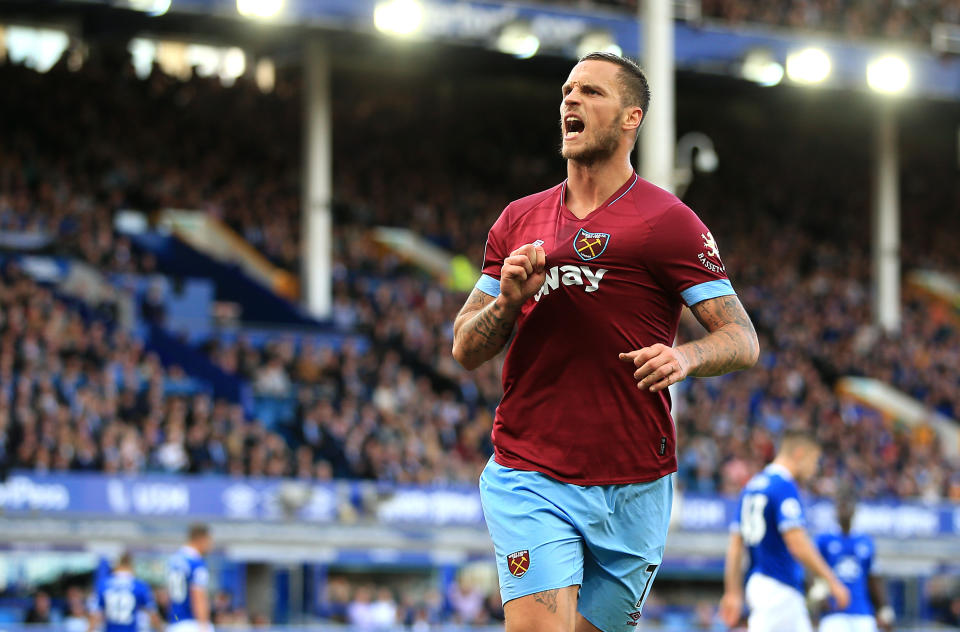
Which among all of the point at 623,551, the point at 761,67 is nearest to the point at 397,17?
the point at 761,67

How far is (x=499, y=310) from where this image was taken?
5051 mm

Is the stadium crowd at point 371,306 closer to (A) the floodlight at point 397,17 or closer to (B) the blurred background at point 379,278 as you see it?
(B) the blurred background at point 379,278

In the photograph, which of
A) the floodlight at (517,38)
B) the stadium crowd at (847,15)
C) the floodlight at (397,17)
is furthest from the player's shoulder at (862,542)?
the stadium crowd at (847,15)

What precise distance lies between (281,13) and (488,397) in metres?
8.23

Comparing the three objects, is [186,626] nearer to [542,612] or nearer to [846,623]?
[846,623]

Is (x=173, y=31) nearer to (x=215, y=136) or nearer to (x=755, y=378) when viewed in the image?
(x=215, y=136)

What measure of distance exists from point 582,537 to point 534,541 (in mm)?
192

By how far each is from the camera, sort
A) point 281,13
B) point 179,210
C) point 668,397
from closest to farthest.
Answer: point 668,397
point 281,13
point 179,210

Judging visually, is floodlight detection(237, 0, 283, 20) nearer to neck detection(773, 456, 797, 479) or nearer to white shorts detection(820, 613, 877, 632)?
white shorts detection(820, 613, 877, 632)

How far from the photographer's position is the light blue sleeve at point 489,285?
17.7 feet

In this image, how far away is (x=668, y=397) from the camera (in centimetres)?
534

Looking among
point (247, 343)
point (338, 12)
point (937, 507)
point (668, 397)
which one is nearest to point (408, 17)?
point (338, 12)

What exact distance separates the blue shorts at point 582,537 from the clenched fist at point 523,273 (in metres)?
0.70

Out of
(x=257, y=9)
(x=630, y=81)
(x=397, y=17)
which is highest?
(x=397, y=17)
